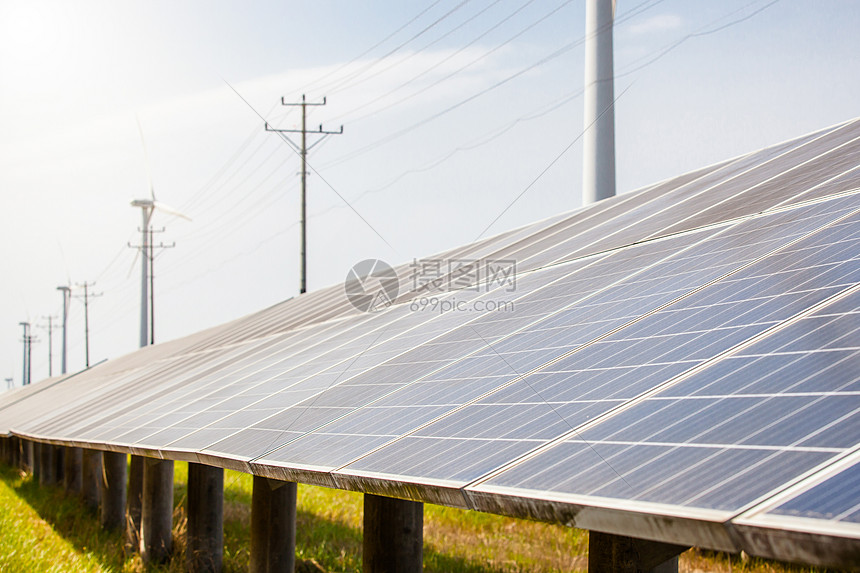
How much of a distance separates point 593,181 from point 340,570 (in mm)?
14796

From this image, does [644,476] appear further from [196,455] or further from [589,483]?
[196,455]

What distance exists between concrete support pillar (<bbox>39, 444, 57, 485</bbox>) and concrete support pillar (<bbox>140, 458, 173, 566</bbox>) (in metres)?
14.3

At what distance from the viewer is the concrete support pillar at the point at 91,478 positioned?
23.7 m

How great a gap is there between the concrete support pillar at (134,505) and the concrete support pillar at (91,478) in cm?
400

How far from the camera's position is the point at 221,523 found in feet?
50.8

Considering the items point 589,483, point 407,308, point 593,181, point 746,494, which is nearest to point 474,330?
point 407,308

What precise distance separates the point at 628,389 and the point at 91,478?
2154 cm

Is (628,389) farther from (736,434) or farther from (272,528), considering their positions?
(272,528)

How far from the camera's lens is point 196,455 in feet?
30.1

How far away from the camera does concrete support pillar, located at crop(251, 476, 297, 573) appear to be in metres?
12.3

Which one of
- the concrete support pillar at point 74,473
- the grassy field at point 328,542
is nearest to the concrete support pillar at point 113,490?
the grassy field at point 328,542

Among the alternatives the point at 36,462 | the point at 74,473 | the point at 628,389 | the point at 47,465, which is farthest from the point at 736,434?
the point at 36,462

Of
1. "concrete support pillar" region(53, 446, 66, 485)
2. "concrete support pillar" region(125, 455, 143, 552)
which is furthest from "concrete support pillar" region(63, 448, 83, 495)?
"concrete support pillar" region(125, 455, 143, 552)

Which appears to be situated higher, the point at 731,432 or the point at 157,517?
the point at 731,432
